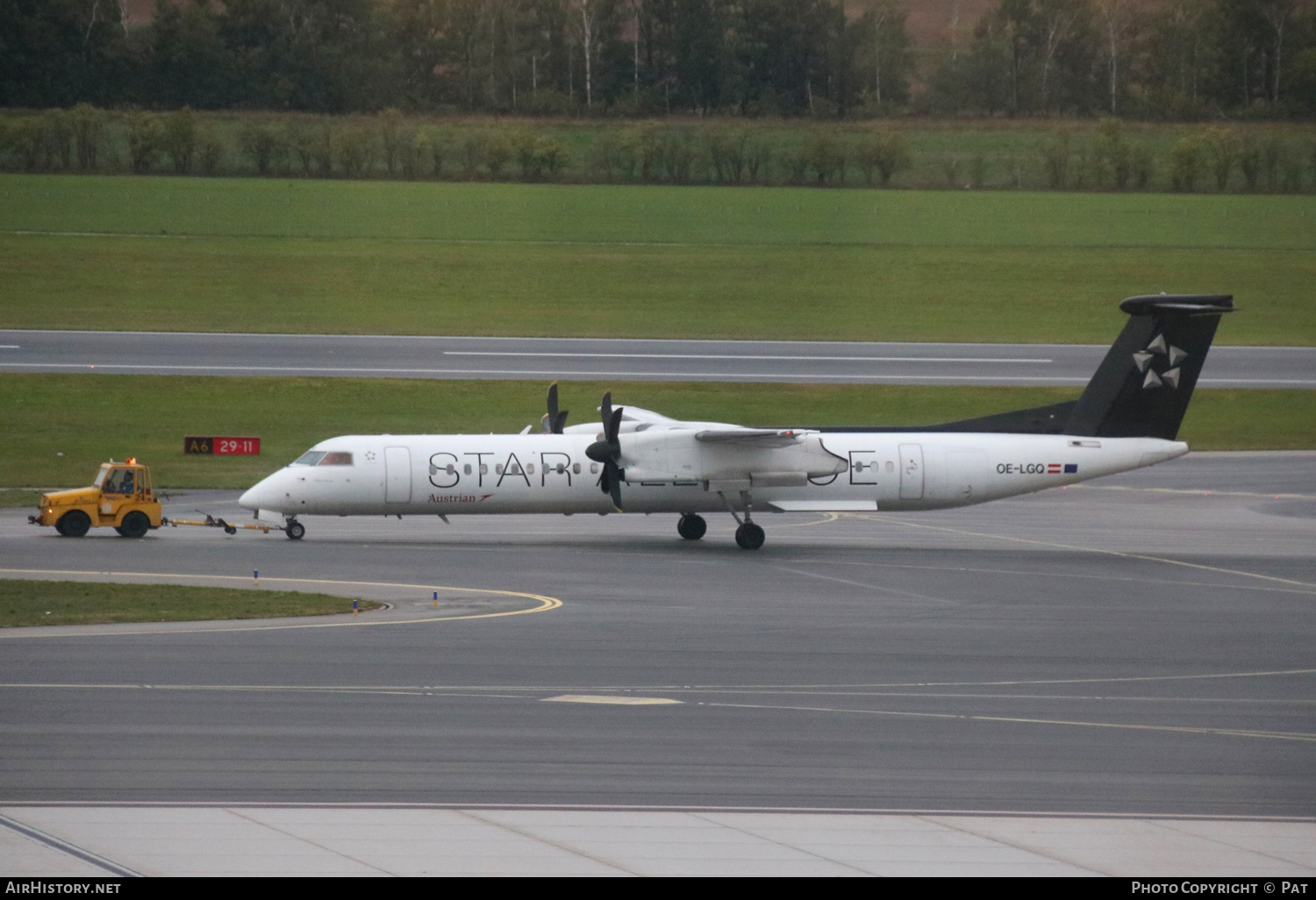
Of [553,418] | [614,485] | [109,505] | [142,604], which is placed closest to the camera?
[142,604]

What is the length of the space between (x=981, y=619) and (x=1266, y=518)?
16.7m

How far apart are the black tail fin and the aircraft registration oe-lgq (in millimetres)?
30

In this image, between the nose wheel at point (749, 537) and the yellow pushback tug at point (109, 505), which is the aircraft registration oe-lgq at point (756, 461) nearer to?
the nose wheel at point (749, 537)

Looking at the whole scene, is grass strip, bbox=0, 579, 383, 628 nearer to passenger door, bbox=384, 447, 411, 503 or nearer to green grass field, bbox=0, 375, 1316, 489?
passenger door, bbox=384, 447, 411, 503

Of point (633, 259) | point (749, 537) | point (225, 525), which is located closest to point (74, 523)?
point (225, 525)

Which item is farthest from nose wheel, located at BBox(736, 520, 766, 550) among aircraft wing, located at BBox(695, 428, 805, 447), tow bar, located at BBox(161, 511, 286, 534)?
tow bar, located at BBox(161, 511, 286, 534)

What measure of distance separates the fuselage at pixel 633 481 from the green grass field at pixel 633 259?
37423mm

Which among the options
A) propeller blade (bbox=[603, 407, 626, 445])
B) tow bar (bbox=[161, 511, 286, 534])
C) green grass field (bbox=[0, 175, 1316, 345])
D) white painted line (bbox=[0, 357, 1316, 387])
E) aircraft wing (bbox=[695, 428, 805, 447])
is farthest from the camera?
green grass field (bbox=[0, 175, 1316, 345])

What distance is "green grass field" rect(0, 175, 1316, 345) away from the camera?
249 feet

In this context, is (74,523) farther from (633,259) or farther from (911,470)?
(633,259)

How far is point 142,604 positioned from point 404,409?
28.1 metres

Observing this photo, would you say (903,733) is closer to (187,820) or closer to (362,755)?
(362,755)

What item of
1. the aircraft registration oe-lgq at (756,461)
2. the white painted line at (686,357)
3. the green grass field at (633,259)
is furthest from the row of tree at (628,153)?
the aircraft registration oe-lgq at (756,461)

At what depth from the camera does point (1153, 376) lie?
36.3 metres
